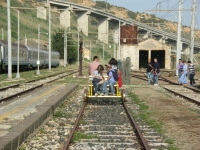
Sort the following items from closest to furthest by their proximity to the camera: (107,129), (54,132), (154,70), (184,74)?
1. (54,132)
2. (107,129)
3. (154,70)
4. (184,74)

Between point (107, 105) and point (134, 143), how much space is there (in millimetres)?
7457

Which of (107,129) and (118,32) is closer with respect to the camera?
(107,129)

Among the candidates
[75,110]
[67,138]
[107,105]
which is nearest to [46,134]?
[67,138]

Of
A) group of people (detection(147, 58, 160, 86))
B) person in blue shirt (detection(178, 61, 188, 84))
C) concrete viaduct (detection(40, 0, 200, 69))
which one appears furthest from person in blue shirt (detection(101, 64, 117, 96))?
concrete viaduct (detection(40, 0, 200, 69))

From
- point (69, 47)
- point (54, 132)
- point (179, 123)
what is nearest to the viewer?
point (54, 132)

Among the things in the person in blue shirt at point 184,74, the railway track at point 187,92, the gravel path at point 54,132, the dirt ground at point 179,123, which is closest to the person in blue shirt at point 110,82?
the dirt ground at point 179,123

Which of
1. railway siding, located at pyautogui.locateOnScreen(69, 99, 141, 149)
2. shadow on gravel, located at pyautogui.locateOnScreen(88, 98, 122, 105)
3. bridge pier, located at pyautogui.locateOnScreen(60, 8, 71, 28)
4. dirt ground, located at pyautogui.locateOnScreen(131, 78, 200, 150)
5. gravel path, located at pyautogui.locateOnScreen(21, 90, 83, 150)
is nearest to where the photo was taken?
gravel path, located at pyautogui.locateOnScreen(21, 90, 83, 150)

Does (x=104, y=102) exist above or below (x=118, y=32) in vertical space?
below

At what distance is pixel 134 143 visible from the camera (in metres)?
9.16

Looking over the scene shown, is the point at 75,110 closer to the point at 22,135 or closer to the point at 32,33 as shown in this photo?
the point at 22,135

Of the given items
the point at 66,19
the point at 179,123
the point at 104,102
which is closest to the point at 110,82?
the point at 104,102

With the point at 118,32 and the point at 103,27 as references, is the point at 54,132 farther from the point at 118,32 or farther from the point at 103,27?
the point at 103,27

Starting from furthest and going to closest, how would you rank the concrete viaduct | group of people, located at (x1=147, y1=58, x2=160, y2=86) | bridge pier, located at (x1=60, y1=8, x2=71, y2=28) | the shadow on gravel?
bridge pier, located at (x1=60, y1=8, x2=71, y2=28) → the concrete viaduct → group of people, located at (x1=147, y1=58, x2=160, y2=86) → the shadow on gravel

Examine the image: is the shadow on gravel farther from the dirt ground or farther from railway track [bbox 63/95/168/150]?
railway track [bbox 63/95/168/150]
